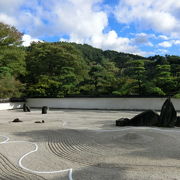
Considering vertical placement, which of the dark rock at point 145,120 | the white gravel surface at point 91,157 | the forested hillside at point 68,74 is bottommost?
the white gravel surface at point 91,157

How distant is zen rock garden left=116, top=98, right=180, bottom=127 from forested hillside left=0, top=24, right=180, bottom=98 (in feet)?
20.5

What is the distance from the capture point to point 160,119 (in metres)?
7.82

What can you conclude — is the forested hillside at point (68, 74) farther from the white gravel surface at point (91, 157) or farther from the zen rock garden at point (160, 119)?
the white gravel surface at point (91, 157)

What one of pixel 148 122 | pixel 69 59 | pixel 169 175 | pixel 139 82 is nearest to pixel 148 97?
pixel 139 82

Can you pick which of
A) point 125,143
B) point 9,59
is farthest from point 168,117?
point 9,59

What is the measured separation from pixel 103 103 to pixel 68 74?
4826mm

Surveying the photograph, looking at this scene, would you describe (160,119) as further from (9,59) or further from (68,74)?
(9,59)

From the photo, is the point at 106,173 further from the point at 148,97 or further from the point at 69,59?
the point at 69,59

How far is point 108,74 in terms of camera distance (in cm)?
1769

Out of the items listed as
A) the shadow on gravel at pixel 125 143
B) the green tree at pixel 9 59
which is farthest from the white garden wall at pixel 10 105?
the shadow on gravel at pixel 125 143

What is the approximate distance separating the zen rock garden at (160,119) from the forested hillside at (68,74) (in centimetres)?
625

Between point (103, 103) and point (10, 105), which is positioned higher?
point (103, 103)

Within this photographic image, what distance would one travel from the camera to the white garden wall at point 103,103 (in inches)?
602

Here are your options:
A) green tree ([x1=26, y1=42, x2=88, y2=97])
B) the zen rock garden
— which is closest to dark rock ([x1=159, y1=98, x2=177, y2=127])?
the zen rock garden
